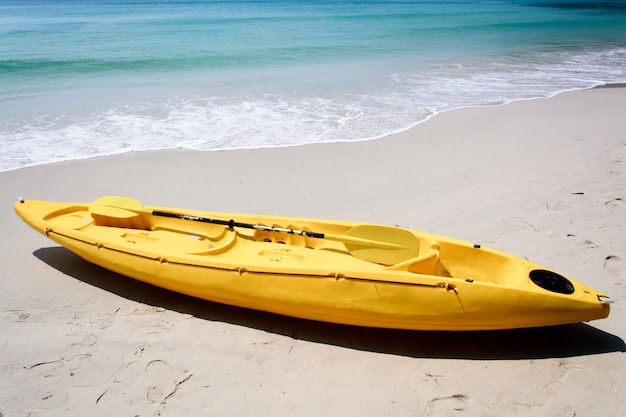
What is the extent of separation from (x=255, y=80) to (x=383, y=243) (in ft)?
32.3

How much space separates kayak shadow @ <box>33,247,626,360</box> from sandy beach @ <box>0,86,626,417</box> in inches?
0.5

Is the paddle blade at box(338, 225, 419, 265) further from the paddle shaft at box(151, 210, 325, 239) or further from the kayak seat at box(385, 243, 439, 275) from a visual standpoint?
the paddle shaft at box(151, 210, 325, 239)

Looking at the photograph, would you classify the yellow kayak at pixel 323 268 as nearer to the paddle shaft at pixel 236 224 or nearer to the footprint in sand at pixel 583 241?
the paddle shaft at pixel 236 224

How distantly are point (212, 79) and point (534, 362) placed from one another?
1161 centimetres

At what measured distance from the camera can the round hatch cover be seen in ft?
9.87

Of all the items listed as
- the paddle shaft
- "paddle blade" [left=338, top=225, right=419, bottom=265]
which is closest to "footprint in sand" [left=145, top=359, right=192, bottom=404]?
the paddle shaft

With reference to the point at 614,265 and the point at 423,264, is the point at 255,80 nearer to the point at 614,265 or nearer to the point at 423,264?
the point at 423,264

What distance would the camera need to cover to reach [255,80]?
1238cm

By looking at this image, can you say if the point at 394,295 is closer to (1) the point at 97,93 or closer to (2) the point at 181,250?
(2) the point at 181,250

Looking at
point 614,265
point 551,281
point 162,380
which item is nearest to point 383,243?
point 551,281

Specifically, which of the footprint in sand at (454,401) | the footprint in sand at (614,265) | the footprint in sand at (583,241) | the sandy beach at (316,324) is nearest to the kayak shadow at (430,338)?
the sandy beach at (316,324)

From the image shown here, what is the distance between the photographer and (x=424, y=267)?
131 inches

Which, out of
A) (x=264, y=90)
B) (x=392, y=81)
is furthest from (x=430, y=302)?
(x=392, y=81)

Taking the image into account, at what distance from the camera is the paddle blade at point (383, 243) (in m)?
3.58
